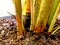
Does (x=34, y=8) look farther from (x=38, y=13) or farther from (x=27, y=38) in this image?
(x=27, y=38)

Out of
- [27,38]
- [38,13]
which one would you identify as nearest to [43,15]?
[38,13]

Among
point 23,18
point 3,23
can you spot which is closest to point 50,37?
point 23,18

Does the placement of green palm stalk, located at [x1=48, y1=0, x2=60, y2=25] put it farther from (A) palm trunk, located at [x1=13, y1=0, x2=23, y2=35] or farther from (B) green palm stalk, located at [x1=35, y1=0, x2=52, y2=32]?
(A) palm trunk, located at [x1=13, y1=0, x2=23, y2=35]

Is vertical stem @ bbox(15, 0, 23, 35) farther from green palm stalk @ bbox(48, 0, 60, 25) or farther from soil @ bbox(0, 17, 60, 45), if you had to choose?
green palm stalk @ bbox(48, 0, 60, 25)

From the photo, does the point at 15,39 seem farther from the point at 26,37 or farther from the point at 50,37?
the point at 50,37

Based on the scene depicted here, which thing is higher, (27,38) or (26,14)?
(26,14)

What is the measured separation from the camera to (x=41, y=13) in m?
0.68

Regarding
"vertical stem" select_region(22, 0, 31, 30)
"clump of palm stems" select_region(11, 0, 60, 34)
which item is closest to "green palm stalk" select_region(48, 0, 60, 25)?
"clump of palm stems" select_region(11, 0, 60, 34)

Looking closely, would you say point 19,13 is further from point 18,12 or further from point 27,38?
point 27,38

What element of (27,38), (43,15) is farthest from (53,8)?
(27,38)

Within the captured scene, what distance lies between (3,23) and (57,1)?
0.35 m

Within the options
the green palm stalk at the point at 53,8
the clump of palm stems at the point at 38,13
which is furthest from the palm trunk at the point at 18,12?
the green palm stalk at the point at 53,8

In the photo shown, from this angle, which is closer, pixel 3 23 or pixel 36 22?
pixel 36 22

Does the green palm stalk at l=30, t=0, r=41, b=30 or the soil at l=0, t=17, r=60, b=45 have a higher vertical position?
the green palm stalk at l=30, t=0, r=41, b=30
